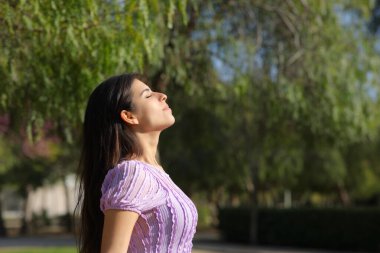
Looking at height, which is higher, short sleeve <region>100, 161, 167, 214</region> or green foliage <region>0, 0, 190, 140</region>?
green foliage <region>0, 0, 190, 140</region>

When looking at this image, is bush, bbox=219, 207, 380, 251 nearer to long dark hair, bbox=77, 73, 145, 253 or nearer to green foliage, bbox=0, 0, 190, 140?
green foliage, bbox=0, 0, 190, 140

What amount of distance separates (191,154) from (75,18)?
17.4m

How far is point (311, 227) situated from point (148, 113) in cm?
1982

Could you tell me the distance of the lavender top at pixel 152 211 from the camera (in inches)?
101

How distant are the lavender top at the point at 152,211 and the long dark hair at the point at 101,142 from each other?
0.09m

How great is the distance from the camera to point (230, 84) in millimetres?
13812

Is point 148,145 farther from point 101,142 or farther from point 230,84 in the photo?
point 230,84

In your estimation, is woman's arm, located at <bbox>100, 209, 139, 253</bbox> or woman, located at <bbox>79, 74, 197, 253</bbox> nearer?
woman's arm, located at <bbox>100, 209, 139, 253</bbox>

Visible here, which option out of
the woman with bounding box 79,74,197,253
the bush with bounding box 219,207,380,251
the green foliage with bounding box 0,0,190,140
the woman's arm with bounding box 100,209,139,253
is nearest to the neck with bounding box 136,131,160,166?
the woman with bounding box 79,74,197,253

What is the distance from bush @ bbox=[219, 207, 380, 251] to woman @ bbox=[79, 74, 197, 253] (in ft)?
59.0

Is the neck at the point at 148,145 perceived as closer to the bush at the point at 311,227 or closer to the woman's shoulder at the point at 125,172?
the woman's shoulder at the point at 125,172

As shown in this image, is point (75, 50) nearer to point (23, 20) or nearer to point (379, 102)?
point (23, 20)

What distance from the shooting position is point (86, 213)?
2.84 meters

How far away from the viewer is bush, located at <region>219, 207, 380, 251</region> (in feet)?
66.6
